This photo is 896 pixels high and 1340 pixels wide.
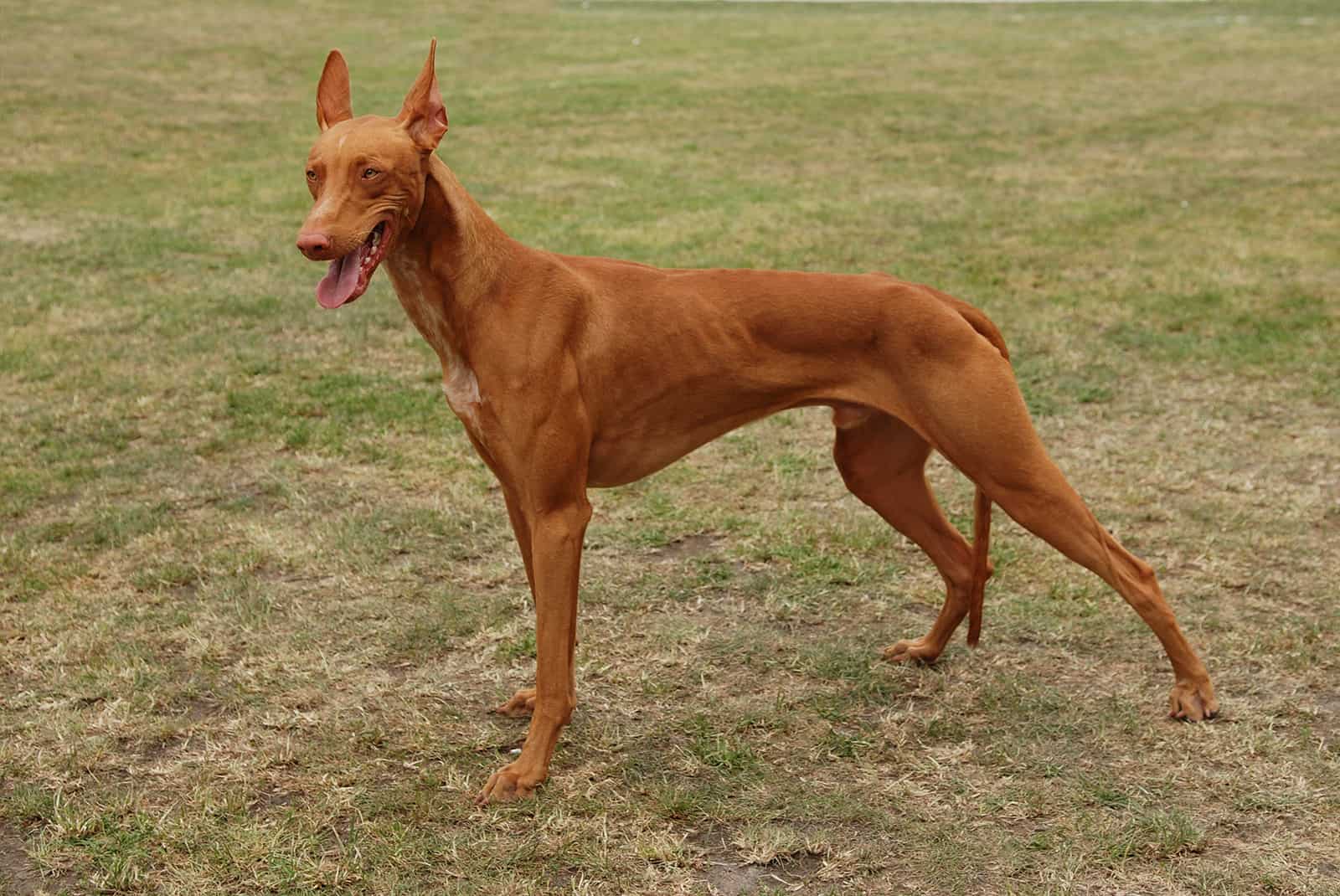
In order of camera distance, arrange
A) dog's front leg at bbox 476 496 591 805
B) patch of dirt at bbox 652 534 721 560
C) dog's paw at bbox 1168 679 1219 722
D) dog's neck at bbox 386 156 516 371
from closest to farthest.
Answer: dog's neck at bbox 386 156 516 371 → dog's front leg at bbox 476 496 591 805 → dog's paw at bbox 1168 679 1219 722 → patch of dirt at bbox 652 534 721 560

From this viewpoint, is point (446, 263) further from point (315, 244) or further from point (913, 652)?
point (913, 652)

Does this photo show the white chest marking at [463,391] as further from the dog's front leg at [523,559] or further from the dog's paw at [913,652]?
the dog's paw at [913,652]

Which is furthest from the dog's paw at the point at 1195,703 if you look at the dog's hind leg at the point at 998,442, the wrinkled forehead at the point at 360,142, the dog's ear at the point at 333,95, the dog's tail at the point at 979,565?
the dog's ear at the point at 333,95

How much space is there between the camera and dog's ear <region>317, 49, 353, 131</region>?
3873 mm

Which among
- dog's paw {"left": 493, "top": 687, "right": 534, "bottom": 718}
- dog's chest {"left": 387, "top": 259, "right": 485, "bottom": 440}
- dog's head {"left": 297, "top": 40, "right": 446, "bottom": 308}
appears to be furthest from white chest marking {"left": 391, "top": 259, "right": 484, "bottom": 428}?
A: dog's paw {"left": 493, "top": 687, "right": 534, "bottom": 718}

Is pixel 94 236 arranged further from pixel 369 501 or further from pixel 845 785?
pixel 845 785

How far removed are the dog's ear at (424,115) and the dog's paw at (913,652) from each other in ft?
7.89

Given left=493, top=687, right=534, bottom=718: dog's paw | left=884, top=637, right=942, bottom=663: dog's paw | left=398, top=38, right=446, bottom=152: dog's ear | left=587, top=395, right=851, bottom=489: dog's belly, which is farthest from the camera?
left=884, top=637, right=942, bottom=663: dog's paw

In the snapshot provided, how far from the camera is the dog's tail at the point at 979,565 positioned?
14.5 feet

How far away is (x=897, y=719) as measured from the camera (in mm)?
4375

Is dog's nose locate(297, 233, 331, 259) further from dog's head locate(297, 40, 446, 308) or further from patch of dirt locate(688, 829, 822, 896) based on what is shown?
patch of dirt locate(688, 829, 822, 896)

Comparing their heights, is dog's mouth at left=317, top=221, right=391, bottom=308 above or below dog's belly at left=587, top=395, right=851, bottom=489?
above

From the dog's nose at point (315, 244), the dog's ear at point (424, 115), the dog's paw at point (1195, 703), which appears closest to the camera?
the dog's nose at point (315, 244)

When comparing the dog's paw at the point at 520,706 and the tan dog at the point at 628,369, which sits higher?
the tan dog at the point at 628,369
